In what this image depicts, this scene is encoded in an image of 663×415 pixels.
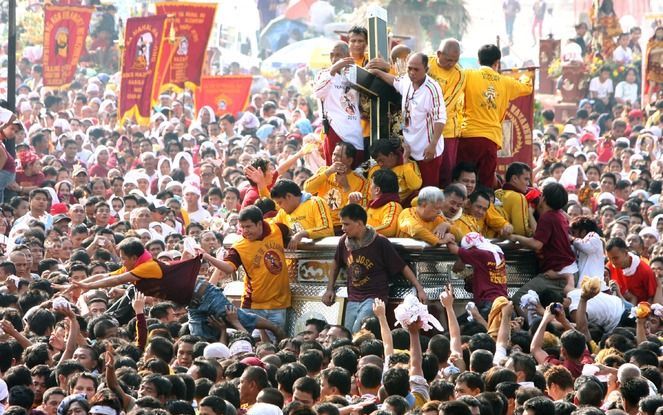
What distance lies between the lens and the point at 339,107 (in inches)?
552

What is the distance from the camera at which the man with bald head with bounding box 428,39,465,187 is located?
13.9 m

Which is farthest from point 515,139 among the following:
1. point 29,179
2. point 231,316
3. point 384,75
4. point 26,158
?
point 26,158

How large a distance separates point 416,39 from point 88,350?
34.1 m

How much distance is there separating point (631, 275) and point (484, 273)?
2160mm

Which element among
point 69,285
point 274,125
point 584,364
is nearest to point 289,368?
point 584,364

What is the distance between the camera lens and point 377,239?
509 inches

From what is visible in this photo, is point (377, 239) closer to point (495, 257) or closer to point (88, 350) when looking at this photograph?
point (495, 257)

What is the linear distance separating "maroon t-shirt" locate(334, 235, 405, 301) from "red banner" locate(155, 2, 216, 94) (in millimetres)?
14464

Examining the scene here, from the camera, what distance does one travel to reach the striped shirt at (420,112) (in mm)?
13398

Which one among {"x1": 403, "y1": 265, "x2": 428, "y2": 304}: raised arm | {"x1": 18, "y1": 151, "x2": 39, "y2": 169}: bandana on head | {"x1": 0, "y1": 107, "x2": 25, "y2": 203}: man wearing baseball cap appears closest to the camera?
{"x1": 403, "y1": 265, "x2": 428, "y2": 304}: raised arm

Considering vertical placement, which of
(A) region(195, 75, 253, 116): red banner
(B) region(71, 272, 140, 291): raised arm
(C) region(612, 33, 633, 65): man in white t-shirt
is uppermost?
(C) region(612, 33, 633, 65): man in white t-shirt

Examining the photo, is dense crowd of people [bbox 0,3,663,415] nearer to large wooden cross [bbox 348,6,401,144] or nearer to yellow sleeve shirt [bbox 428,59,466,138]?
yellow sleeve shirt [bbox 428,59,466,138]

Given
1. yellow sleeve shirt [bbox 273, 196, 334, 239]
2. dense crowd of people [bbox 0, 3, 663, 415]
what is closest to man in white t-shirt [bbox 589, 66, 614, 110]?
dense crowd of people [bbox 0, 3, 663, 415]

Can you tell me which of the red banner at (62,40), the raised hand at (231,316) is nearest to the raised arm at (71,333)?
the raised hand at (231,316)
